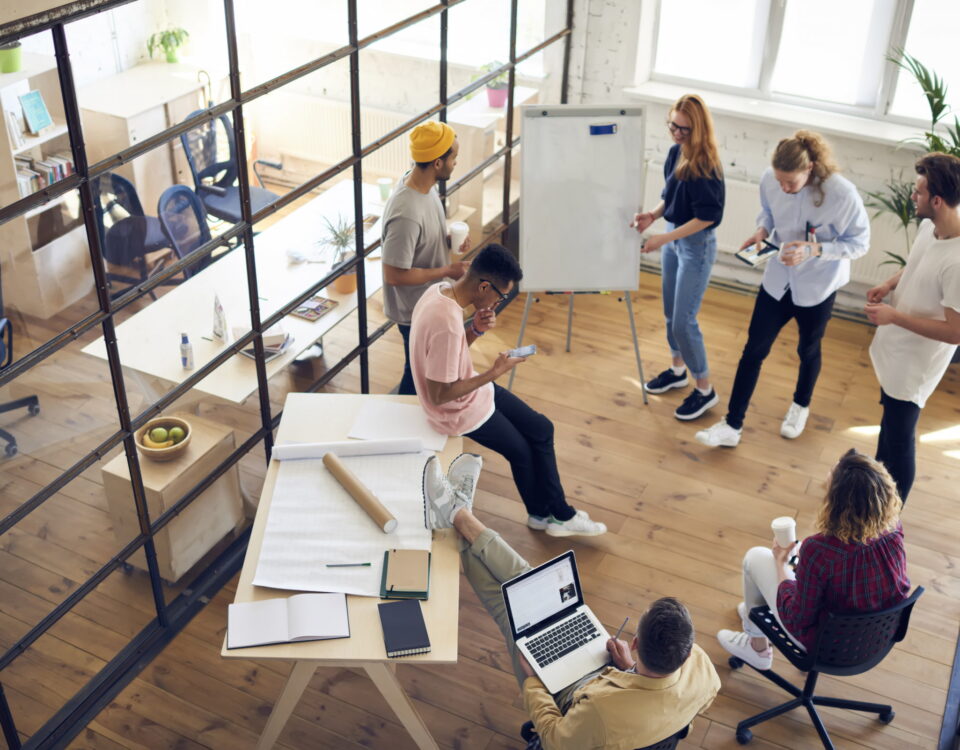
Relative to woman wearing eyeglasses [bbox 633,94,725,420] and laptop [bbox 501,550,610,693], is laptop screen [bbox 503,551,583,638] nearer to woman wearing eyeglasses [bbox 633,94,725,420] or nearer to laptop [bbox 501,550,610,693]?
laptop [bbox 501,550,610,693]

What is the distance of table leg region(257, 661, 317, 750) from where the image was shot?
2605 millimetres

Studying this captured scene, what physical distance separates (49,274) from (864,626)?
313 cm

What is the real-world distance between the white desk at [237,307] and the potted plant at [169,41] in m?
1.47

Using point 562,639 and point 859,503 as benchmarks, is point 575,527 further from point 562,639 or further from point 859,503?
point 859,503

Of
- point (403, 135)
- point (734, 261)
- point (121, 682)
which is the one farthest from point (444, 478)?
point (734, 261)

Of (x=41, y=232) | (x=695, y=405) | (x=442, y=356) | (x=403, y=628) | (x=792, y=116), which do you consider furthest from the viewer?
(x=792, y=116)

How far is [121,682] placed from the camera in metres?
3.26

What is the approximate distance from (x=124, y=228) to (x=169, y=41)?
1.96 m

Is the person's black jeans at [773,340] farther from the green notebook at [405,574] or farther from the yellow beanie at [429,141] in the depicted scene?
the green notebook at [405,574]

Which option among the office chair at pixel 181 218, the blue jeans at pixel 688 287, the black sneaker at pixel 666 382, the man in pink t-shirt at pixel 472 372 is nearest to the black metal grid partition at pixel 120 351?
the office chair at pixel 181 218

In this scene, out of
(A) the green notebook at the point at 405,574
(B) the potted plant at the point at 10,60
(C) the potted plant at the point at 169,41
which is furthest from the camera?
(C) the potted plant at the point at 169,41

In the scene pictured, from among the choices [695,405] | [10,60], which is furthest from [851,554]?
[10,60]

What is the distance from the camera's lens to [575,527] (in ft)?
12.7

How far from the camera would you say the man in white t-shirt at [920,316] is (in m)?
3.25
